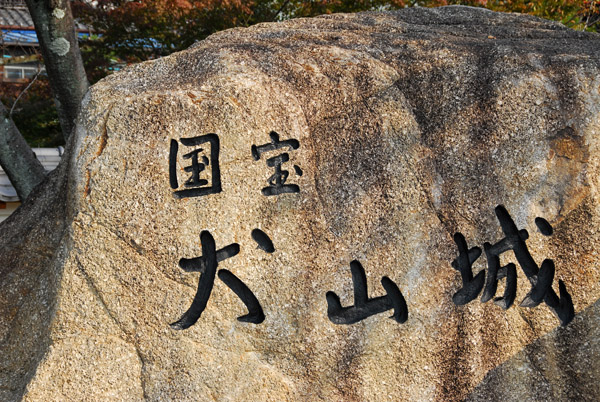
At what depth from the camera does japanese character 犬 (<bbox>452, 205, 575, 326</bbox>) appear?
3518mm

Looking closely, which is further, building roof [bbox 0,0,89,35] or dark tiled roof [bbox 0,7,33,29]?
dark tiled roof [bbox 0,7,33,29]

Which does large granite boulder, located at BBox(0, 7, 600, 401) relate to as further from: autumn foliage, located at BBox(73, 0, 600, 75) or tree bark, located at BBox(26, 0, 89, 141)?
autumn foliage, located at BBox(73, 0, 600, 75)

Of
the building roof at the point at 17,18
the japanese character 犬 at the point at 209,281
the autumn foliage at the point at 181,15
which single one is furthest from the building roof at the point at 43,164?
the building roof at the point at 17,18

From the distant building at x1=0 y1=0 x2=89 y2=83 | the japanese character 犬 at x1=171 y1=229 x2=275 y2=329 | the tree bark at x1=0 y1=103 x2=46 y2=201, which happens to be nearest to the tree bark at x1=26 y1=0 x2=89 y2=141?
the tree bark at x1=0 y1=103 x2=46 y2=201

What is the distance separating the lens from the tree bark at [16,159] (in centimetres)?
530

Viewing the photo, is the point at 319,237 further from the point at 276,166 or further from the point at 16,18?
the point at 16,18

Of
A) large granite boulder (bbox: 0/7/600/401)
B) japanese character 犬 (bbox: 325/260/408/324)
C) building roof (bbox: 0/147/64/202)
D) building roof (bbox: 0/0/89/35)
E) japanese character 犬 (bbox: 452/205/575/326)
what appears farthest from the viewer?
building roof (bbox: 0/0/89/35)

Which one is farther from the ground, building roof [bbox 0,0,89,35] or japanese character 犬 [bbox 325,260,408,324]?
building roof [bbox 0,0,89,35]

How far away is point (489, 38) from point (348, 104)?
4.72 feet

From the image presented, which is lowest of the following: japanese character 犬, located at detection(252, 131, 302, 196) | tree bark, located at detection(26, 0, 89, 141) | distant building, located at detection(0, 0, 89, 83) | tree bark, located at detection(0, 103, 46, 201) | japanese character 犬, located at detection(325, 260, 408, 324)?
japanese character 犬, located at detection(325, 260, 408, 324)

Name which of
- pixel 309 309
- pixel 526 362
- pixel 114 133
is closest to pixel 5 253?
pixel 114 133

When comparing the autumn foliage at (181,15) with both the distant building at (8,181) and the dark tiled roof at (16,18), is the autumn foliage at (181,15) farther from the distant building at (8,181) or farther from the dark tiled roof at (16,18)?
the dark tiled roof at (16,18)

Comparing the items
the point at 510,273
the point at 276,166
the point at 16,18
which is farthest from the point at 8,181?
the point at 16,18

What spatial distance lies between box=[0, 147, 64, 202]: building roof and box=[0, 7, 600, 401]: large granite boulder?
5166 mm
